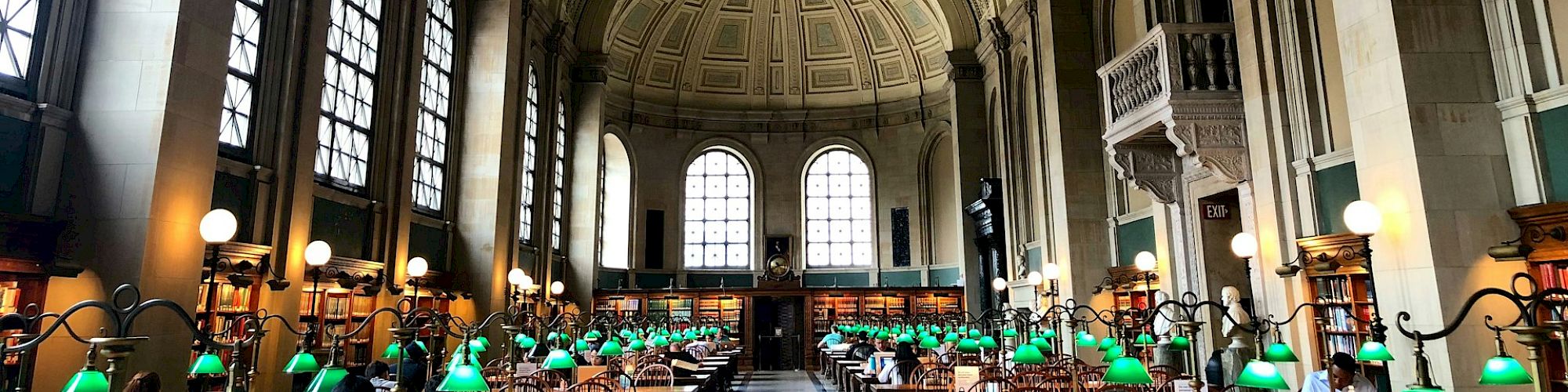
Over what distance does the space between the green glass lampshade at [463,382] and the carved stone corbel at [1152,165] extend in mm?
8792

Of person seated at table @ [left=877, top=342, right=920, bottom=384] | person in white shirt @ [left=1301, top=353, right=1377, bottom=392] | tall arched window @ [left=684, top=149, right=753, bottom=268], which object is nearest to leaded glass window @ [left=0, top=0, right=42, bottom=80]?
person seated at table @ [left=877, top=342, right=920, bottom=384]

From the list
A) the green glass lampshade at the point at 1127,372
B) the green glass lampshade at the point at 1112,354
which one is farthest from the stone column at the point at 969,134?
the green glass lampshade at the point at 1127,372

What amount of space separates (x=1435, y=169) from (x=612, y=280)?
19.5 metres

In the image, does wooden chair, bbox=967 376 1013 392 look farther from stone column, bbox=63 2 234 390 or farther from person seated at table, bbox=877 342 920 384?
stone column, bbox=63 2 234 390

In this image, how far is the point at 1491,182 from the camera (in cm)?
589

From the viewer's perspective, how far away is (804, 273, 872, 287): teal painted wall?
24.4m

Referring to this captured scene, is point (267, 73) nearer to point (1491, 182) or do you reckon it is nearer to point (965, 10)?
point (1491, 182)

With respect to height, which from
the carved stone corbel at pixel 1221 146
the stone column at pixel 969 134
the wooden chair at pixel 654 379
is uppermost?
the stone column at pixel 969 134

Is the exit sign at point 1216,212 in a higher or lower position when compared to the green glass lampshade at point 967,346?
higher

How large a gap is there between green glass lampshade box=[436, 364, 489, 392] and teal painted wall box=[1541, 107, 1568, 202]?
691 centimetres

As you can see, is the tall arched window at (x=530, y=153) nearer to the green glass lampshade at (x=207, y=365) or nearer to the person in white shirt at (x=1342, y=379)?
the green glass lampshade at (x=207, y=365)

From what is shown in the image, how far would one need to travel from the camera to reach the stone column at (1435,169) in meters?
5.73

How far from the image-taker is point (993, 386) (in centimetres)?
801

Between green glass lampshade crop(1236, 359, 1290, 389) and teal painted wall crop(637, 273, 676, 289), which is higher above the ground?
teal painted wall crop(637, 273, 676, 289)
